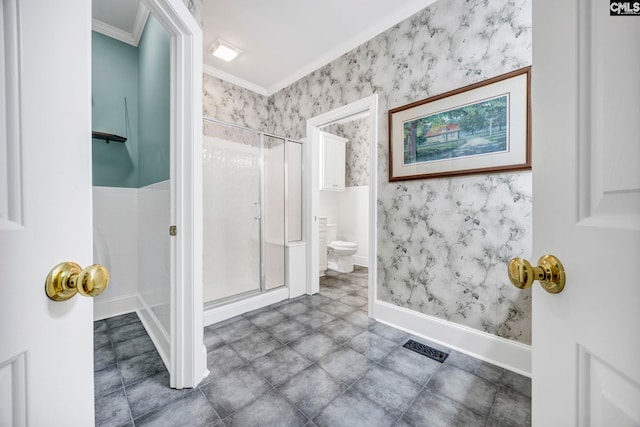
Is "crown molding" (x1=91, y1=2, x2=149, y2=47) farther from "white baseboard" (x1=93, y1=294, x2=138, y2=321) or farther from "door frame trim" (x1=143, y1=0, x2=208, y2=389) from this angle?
"white baseboard" (x1=93, y1=294, x2=138, y2=321)

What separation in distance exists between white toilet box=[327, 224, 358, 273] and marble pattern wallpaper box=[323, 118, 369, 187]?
0.98 metres

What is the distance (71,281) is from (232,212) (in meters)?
2.40

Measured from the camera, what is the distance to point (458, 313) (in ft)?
5.90

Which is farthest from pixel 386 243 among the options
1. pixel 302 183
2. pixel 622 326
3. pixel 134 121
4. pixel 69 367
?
pixel 134 121

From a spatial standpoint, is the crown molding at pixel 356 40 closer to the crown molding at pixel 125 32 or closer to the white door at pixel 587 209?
the crown molding at pixel 125 32

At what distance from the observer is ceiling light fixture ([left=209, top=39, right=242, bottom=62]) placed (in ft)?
8.03

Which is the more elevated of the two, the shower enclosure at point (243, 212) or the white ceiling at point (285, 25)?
the white ceiling at point (285, 25)

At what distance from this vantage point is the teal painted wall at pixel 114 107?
2.32 m

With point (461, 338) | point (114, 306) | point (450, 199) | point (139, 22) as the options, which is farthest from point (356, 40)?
point (114, 306)

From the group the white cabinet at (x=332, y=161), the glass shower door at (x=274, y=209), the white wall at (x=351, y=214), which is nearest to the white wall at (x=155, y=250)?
the glass shower door at (x=274, y=209)

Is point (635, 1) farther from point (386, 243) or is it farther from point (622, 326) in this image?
point (386, 243)

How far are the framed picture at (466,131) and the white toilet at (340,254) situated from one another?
188 centimetres

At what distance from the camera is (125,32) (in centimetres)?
245

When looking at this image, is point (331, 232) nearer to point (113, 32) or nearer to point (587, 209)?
point (113, 32)
